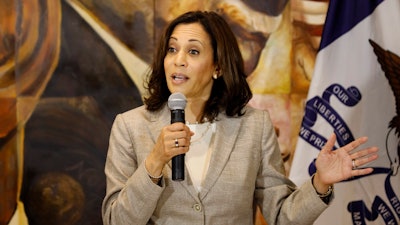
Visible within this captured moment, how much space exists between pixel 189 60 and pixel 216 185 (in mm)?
490

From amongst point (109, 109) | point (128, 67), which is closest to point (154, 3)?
point (128, 67)

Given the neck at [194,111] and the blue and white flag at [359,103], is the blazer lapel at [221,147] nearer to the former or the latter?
the neck at [194,111]

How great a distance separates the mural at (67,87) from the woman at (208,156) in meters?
0.88

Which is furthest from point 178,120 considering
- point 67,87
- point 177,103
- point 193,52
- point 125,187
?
point 67,87

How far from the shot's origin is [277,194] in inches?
79.4

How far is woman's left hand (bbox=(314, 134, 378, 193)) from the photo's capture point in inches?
71.2

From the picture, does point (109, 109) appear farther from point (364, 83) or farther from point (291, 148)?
point (364, 83)

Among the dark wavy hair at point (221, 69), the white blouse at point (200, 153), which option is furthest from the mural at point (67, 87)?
the white blouse at point (200, 153)

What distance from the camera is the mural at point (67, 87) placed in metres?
2.79

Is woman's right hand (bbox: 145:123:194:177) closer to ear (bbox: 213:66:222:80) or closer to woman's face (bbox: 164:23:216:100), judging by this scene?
woman's face (bbox: 164:23:216:100)

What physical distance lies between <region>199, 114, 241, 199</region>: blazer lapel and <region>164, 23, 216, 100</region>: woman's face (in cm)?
17

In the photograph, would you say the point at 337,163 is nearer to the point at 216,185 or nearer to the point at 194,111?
the point at 216,185

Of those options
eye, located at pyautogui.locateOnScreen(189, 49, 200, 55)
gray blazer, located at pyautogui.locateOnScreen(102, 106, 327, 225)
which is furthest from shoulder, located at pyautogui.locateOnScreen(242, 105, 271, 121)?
eye, located at pyautogui.locateOnScreen(189, 49, 200, 55)

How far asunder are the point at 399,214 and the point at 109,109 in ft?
5.59
